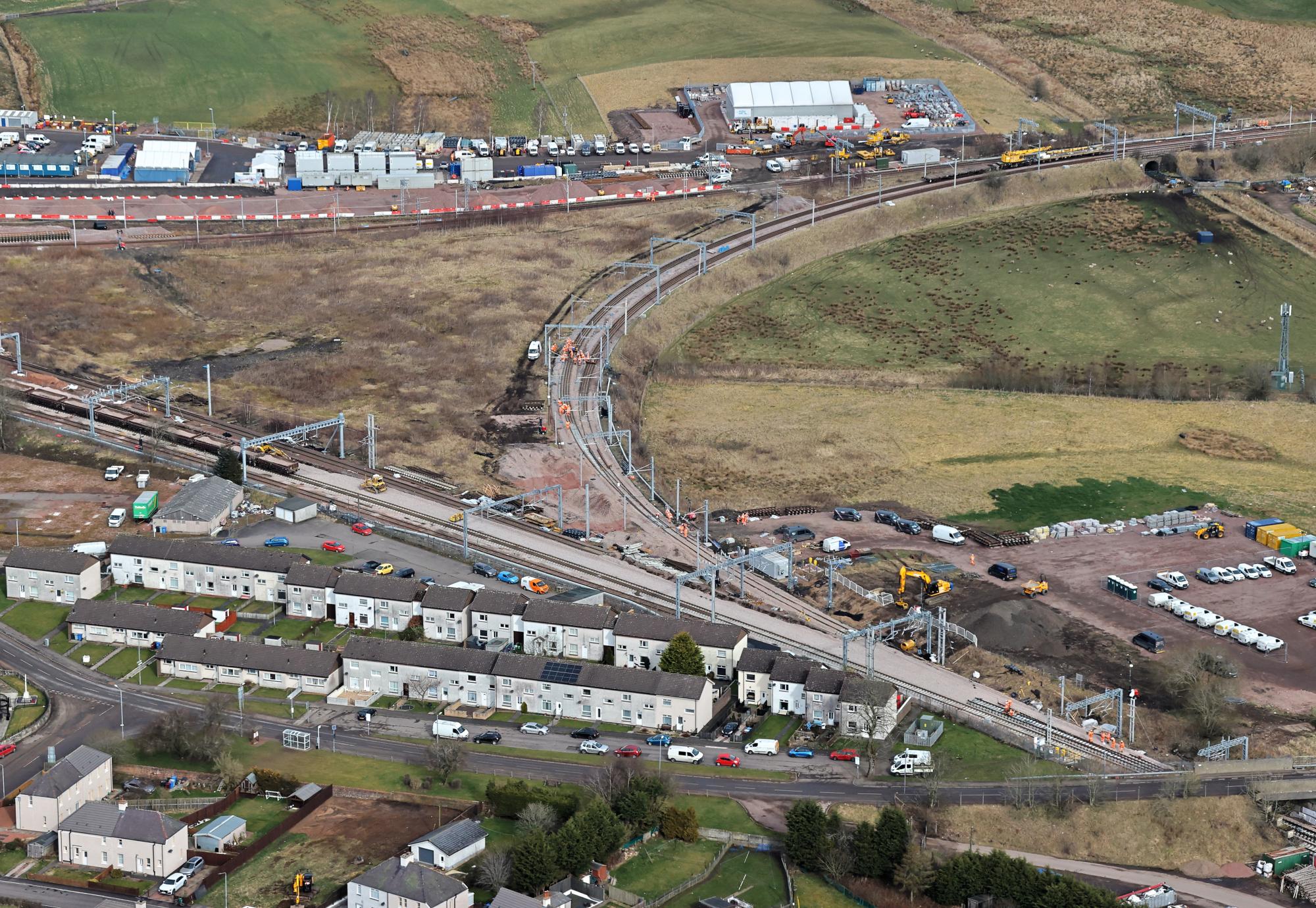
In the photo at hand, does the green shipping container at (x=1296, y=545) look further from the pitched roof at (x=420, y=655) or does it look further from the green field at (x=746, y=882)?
the pitched roof at (x=420, y=655)

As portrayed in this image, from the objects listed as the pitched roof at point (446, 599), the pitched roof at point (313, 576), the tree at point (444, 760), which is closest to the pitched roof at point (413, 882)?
the tree at point (444, 760)

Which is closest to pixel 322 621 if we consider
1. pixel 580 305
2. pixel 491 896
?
pixel 491 896

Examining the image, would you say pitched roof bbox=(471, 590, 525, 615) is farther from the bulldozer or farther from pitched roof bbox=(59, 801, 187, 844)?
the bulldozer

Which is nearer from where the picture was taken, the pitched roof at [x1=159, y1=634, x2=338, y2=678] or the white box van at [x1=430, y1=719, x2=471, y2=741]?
the white box van at [x1=430, y1=719, x2=471, y2=741]

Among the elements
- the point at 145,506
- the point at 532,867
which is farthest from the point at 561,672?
the point at 145,506

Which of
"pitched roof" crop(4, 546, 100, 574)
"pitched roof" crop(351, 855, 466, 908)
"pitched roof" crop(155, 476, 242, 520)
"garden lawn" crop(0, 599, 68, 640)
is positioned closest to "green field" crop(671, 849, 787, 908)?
"pitched roof" crop(351, 855, 466, 908)

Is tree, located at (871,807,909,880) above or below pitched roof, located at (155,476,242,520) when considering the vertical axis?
below

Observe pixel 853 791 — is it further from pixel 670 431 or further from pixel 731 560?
pixel 670 431
